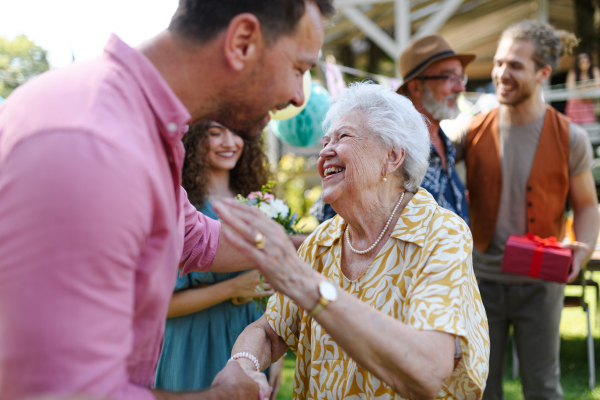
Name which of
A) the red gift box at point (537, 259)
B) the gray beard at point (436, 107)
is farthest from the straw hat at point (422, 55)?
the red gift box at point (537, 259)

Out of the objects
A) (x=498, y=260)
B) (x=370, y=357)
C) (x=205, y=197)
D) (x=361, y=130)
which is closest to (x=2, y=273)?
(x=370, y=357)

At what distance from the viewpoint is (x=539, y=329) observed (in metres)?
3.36

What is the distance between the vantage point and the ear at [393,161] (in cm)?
212

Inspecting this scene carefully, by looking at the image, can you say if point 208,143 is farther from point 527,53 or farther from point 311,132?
point 527,53

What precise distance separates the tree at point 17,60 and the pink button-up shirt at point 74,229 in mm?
3065

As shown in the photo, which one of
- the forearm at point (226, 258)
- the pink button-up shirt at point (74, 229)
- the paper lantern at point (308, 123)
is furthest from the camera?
the paper lantern at point (308, 123)

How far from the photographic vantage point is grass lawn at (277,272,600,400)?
4.45 m

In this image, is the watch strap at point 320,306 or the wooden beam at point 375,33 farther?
the wooden beam at point 375,33

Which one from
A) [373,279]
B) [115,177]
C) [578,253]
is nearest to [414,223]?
[373,279]

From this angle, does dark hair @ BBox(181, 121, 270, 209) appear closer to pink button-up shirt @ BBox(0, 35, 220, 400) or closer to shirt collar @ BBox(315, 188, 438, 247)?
shirt collar @ BBox(315, 188, 438, 247)

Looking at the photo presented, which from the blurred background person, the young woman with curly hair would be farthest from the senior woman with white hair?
the blurred background person

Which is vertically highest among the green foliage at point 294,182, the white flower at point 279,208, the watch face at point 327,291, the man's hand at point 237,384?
the watch face at point 327,291

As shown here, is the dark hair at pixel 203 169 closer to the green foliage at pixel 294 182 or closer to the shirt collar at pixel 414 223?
the shirt collar at pixel 414 223

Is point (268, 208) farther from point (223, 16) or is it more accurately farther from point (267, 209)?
point (223, 16)
